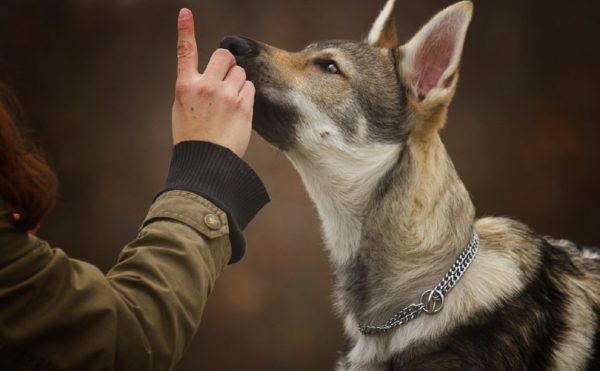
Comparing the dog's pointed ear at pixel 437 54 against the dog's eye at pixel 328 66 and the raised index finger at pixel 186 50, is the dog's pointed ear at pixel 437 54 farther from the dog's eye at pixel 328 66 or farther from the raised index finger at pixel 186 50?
the raised index finger at pixel 186 50

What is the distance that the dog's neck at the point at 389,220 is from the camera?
245 centimetres

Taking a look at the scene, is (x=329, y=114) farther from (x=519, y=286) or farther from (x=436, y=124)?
(x=519, y=286)

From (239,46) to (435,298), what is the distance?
1116mm

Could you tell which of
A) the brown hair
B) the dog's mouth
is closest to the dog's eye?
the dog's mouth

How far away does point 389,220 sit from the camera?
2510mm

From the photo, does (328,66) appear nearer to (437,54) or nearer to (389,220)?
(437,54)

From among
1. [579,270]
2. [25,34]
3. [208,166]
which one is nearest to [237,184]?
[208,166]

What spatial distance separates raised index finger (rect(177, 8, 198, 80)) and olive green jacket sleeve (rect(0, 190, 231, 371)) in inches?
13.8

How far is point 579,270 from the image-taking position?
271cm

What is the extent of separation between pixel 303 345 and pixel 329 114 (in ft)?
7.23

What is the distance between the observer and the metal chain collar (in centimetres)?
238

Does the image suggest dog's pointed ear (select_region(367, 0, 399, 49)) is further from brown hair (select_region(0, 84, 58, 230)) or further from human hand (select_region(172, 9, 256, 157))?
brown hair (select_region(0, 84, 58, 230))

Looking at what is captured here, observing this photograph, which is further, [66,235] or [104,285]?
[66,235]

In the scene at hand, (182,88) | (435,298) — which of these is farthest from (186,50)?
(435,298)
